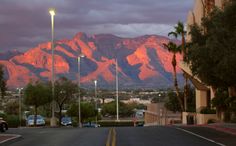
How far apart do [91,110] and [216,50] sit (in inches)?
2887

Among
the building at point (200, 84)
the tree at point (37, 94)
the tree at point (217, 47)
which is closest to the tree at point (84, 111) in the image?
the tree at point (37, 94)

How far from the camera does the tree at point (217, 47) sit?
25078mm

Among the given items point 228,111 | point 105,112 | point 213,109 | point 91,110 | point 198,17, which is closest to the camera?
point 228,111

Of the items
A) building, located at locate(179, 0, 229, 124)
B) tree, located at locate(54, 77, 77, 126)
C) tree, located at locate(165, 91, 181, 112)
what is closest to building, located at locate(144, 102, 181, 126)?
tree, located at locate(165, 91, 181, 112)

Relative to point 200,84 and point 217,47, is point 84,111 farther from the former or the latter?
point 217,47

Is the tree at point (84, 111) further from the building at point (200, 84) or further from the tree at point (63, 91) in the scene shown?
the building at point (200, 84)

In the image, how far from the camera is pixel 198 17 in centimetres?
6172

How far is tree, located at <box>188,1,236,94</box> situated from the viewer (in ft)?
82.3

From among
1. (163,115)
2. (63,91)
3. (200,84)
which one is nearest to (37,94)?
(63,91)

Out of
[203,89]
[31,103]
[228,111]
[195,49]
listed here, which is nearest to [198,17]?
[203,89]

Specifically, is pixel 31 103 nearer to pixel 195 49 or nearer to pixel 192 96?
pixel 192 96

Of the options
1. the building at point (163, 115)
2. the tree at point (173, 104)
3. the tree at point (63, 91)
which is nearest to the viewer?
the tree at point (63, 91)

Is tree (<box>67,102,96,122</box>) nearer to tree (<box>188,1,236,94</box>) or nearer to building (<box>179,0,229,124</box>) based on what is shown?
building (<box>179,0,229,124</box>)

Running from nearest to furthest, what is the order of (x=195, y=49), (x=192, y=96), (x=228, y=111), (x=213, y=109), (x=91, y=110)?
(x=195, y=49)
(x=228, y=111)
(x=213, y=109)
(x=192, y=96)
(x=91, y=110)
